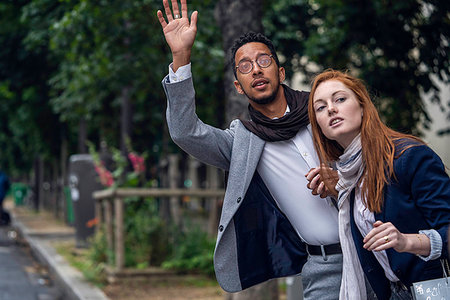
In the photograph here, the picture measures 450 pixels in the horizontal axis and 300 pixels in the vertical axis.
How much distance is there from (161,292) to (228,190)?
5599 millimetres

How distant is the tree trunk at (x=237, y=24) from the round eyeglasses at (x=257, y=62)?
2760mm

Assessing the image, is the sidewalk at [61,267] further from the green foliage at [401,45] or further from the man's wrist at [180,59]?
the man's wrist at [180,59]

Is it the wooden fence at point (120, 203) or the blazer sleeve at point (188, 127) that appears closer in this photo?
the blazer sleeve at point (188, 127)

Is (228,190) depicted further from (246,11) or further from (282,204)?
(246,11)

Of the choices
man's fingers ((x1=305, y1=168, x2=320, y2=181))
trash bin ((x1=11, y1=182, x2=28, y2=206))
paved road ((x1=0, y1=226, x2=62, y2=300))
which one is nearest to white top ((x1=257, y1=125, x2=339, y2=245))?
man's fingers ((x1=305, y1=168, x2=320, y2=181))

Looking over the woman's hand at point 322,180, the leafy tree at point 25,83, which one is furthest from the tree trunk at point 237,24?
the leafy tree at point 25,83

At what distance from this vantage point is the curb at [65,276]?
798 centimetres

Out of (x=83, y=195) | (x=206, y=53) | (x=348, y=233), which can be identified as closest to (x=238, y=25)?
(x=348, y=233)

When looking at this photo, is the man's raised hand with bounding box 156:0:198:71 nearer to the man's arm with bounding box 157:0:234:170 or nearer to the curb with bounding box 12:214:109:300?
the man's arm with bounding box 157:0:234:170

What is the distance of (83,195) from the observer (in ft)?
44.9

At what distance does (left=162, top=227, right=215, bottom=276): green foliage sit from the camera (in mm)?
8922

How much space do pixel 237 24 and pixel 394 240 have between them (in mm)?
3818

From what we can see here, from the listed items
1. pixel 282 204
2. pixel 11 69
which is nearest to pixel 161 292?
pixel 282 204

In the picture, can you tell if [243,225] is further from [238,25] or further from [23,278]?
[23,278]
